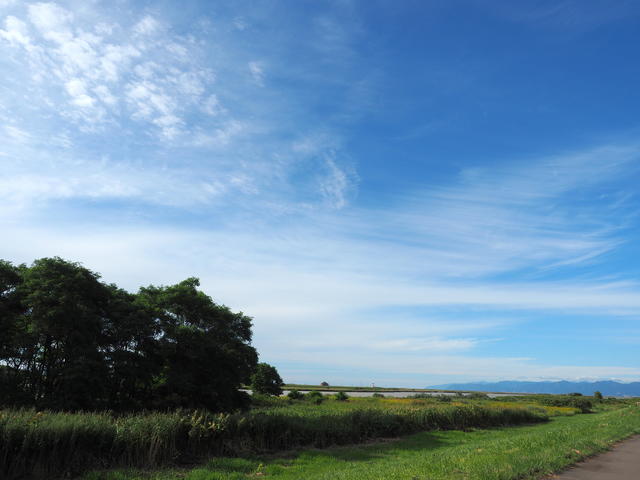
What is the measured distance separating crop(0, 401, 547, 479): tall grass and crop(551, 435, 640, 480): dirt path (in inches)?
472

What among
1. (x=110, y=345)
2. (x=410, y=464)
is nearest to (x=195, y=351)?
(x=110, y=345)

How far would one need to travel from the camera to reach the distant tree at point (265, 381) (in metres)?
61.5

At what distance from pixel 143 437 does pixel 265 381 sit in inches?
1929

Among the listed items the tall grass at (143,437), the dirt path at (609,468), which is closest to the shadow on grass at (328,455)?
the tall grass at (143,437)

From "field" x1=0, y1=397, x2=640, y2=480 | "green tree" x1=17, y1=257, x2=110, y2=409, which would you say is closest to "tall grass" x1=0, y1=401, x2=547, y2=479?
"field" x1=0, y1=397, x2=640, y2=480

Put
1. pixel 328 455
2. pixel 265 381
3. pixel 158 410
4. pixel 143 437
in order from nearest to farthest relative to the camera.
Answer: pixel 143 437, pixel 328 455, pixel 158 410, pixel 265 381

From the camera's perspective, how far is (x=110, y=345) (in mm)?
24297

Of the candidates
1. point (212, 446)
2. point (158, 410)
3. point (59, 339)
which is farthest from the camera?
point (158, 410)

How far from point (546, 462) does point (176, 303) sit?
22352mm

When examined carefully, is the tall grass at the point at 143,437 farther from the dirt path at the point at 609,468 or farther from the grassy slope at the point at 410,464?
the dirt path at the point at 609,468

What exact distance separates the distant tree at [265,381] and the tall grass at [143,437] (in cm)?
3964

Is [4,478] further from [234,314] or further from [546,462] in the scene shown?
[234,314]

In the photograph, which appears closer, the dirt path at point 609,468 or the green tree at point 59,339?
the dirt path at point 609,468

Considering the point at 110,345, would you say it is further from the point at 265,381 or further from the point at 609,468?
the point at 265,381
